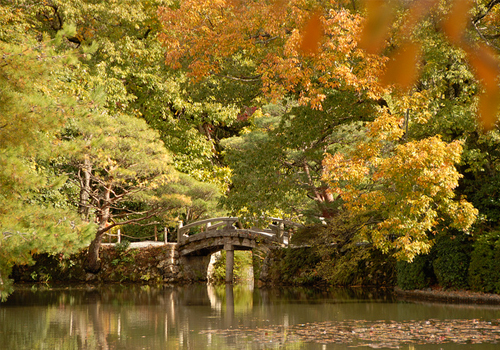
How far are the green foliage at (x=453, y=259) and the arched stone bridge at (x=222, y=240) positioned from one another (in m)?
9.31

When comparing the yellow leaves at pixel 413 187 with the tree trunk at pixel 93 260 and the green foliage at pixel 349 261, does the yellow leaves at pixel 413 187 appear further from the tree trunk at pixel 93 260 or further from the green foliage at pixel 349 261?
the tree trunk at pixel 93 260

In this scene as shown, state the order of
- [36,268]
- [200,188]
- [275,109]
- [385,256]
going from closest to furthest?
1. [385,256]
2. [275,109]
3. [200,188]
4. [36,268]

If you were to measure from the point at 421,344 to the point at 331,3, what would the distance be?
270 inches

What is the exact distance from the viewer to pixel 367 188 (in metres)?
16.3

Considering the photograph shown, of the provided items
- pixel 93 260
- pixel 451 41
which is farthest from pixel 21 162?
pixel 93 260

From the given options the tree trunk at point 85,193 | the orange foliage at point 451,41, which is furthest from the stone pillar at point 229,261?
the orange foliage at point 451,41

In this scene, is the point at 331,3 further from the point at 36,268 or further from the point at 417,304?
the point at 36,268

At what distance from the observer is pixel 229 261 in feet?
86.1

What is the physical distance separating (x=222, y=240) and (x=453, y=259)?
13.1 m

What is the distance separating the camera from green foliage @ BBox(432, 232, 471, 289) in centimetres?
1388

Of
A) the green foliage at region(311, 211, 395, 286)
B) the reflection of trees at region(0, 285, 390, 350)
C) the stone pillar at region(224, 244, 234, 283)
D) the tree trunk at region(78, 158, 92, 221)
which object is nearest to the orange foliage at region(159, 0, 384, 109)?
the reflection of trees at region(0, 285, 390, 350)

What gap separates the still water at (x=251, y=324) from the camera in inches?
318

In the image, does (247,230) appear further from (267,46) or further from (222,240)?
(267,46)

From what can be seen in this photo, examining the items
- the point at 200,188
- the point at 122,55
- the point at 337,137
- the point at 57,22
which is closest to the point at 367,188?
the point at 337,137
